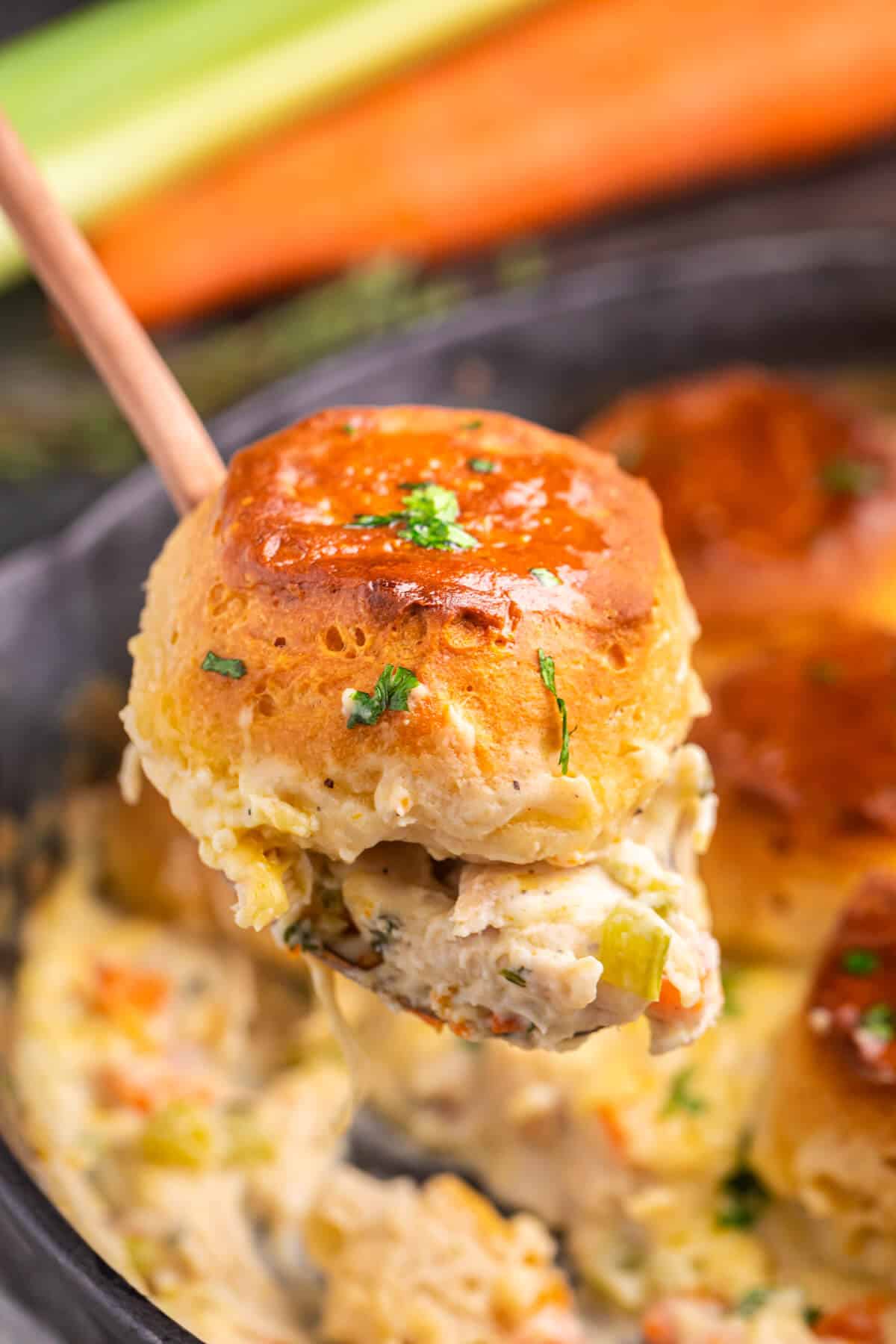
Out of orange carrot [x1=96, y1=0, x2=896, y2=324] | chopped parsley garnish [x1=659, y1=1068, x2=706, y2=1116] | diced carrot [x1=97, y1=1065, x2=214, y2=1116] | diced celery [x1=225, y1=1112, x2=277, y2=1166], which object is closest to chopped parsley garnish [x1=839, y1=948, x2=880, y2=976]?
chopped parsley garnish [x1=659, y1=1068, x2=706, y2=1116]

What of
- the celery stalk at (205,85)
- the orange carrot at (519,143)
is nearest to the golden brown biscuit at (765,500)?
the orange carrot at (519,143)

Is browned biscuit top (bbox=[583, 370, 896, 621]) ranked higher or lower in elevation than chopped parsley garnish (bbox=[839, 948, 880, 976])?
higher

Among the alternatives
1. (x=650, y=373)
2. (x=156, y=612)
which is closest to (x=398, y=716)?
(x=156, y=612)

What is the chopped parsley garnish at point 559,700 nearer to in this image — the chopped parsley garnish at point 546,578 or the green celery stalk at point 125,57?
the chopped parsley garnish at point 546,578

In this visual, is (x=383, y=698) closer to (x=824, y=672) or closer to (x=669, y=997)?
(x=669, y=997)

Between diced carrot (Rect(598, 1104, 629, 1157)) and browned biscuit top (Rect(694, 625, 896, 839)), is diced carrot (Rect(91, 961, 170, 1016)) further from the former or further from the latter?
browned biscuit top (Rect(694, 625, 896, 839))

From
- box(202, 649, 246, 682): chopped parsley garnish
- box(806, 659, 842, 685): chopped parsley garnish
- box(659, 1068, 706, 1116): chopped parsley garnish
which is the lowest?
box(659, 1068, 706, 1116): chopped parsley garnish

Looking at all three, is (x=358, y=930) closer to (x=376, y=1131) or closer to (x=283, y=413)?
(x=376, y=1131)
